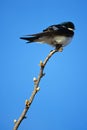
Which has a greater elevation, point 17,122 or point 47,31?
point 47,31

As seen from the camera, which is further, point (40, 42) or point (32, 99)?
point (40, 42)

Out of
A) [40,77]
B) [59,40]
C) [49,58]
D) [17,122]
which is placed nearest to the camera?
[17,122]

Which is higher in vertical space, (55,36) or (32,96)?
(55,36)

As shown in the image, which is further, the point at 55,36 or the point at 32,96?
the point at 55,36

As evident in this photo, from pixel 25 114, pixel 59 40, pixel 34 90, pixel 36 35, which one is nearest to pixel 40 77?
pixel 34 90

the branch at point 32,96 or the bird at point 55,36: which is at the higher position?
the bird at point 55,36

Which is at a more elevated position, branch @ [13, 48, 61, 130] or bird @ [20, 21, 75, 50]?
bird @ [20, 21, 75, 50]

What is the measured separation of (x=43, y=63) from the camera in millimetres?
2410

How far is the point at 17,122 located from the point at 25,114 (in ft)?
0.30

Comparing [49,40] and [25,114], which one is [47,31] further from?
[25,114]

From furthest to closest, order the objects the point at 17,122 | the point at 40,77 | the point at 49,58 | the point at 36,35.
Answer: the point at 36,35 → the point at 49,58 → the point at 40,77 → the point at 17,122

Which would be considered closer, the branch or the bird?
the branch

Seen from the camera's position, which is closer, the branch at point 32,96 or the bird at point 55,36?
the branch at point 32,96

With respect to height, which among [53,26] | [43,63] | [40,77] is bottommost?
[40,77]
